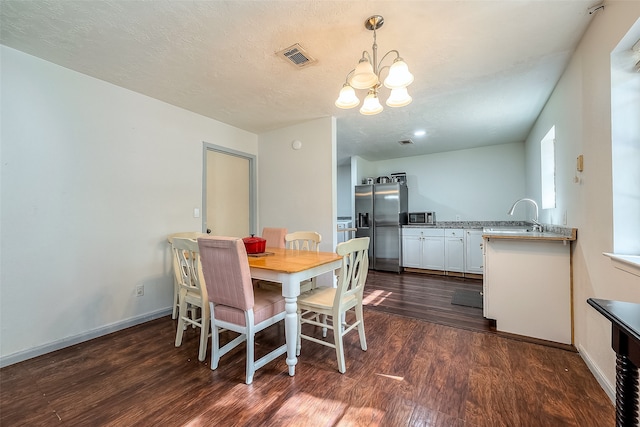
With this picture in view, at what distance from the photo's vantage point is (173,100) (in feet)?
9.88

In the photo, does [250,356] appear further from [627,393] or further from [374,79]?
[374,79]

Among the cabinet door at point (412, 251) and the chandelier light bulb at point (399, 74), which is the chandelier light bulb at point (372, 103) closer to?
the chandelier light bulb at point (399, 74)

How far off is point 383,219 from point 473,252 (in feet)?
5.48

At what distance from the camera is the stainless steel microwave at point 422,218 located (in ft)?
17.8

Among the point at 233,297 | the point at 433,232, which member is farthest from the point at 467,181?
the point at 233,297

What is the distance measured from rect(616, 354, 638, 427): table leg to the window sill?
805 millimetres

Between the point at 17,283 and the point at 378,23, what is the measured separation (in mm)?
3361

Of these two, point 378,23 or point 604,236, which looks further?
point 378,23

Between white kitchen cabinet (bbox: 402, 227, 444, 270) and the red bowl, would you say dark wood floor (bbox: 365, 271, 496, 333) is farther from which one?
the red bowl

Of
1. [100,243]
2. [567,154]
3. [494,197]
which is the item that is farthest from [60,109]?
[494,197]

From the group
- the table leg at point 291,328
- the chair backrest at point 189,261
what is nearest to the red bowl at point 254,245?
the chair backrest at point 189,261

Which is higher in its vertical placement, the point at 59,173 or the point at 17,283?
the point at 59,173

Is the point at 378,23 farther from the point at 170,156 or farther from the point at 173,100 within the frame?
the point at 170,156

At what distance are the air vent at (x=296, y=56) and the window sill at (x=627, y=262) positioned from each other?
241 cm
